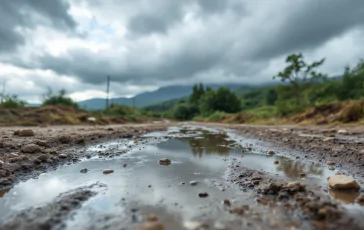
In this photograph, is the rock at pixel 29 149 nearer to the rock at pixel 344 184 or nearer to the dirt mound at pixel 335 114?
the rock at pixel 344 184

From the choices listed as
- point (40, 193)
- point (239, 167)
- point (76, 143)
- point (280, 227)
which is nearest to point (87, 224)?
point (40, 193)

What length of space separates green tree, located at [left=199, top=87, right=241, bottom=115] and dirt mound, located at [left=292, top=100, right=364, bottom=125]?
43.3 m

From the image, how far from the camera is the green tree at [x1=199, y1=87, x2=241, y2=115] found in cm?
6862

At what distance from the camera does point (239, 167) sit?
544cm

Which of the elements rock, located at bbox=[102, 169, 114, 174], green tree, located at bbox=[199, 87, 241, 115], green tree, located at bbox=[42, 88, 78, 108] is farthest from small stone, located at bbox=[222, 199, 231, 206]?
green tree, located at bbox=[199, 87, 241, 115]

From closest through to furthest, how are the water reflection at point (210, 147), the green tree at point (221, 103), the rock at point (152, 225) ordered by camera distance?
the rock at point (152, 225) < the water reflection at point (210, 147) < the green tree at point (221, 103)

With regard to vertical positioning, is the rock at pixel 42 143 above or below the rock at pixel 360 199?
above

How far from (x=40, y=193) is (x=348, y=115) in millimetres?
21019

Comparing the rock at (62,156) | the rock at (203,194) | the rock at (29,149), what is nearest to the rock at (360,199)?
the rock at (203,194)

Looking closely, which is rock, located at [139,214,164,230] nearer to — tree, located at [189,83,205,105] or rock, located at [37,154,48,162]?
rock, located at [37,154,48,162]

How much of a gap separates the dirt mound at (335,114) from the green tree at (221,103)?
43274 mm

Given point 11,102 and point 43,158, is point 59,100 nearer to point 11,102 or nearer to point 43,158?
point 11,102

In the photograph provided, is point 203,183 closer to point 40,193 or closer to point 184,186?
point 184,186

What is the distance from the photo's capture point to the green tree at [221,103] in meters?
68.6
